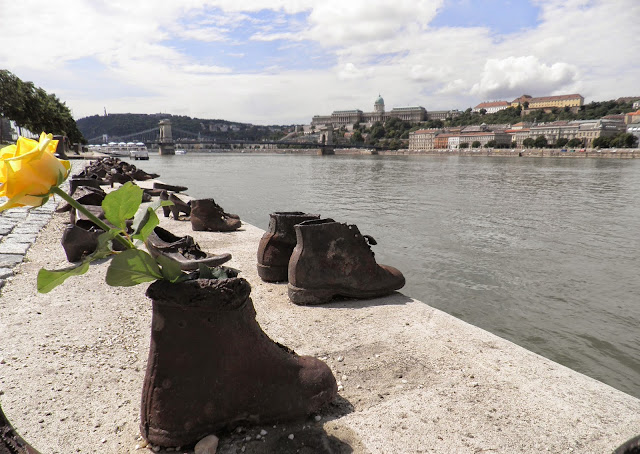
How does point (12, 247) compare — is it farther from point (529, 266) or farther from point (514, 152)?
point (514, 152)

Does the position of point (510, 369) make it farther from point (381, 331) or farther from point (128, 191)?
point (128, 191)

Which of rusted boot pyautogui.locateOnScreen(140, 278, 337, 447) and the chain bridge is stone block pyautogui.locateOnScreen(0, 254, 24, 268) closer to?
rusted boot pyautogui.locateOnScreen(140, 278, 337, 447)

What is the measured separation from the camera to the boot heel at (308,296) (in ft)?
10.7

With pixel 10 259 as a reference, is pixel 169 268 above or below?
above

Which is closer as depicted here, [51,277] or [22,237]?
[51,277]

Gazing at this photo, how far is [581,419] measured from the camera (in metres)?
1.88

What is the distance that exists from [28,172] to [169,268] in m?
0.55

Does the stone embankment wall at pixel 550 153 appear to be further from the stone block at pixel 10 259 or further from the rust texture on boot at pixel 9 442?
the rust texture on boot at pixel 9 442

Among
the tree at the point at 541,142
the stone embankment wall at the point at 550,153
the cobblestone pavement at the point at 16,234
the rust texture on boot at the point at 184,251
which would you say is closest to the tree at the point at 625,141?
the stone embankment wall at the point at 550,153

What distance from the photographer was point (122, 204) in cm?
127

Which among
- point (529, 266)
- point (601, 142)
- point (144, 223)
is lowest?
point (529, 266)

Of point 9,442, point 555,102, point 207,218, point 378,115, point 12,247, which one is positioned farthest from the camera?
point 378,115

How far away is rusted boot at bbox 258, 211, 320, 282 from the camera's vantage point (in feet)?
12.5

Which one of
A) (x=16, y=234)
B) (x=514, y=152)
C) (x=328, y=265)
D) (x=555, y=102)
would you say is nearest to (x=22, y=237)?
(x=16, y=234)
